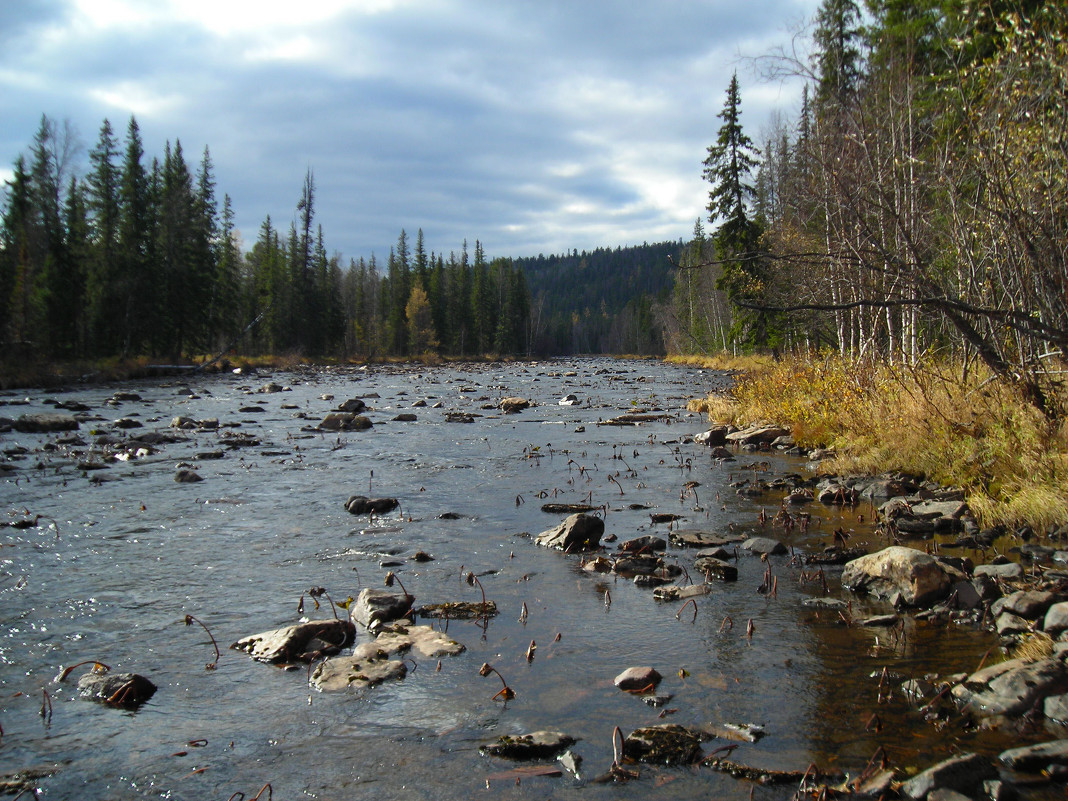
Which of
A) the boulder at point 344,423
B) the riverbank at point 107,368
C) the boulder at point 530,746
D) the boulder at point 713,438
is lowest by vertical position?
the boulder at point 530,746

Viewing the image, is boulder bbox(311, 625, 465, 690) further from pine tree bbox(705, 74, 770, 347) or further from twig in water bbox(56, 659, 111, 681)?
pine tree bbox(705, 74, 770, 347)

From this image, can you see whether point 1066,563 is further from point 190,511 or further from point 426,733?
point 190,511

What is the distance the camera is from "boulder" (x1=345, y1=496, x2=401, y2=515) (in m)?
9.55

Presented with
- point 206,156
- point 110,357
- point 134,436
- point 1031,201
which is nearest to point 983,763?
point 1031,201

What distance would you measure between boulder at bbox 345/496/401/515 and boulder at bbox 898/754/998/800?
7.46 meters

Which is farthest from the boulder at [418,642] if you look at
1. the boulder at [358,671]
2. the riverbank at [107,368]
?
the riverbank at [107,368]

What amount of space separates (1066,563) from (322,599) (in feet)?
22.6

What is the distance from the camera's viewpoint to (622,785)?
3412 millimetres

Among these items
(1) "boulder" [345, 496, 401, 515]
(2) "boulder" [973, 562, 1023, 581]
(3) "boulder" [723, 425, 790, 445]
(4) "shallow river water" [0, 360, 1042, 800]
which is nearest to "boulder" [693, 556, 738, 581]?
(4) "shallow river water" [0, 360, 1042, 800]

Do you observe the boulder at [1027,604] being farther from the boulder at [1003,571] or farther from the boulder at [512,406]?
the boulder at [512,406]

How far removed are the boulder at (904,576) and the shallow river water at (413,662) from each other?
1.04 ft

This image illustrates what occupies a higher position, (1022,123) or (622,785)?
(1022,123)

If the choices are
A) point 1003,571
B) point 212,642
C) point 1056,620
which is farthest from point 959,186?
point 212,642

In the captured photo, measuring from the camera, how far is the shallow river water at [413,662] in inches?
143
